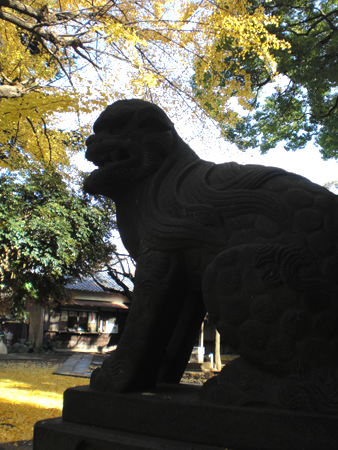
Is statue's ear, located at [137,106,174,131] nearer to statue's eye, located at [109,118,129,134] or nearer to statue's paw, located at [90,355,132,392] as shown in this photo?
statue's eye, located at [109,118,129,134]

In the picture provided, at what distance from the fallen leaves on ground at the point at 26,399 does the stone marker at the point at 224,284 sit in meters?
2.85

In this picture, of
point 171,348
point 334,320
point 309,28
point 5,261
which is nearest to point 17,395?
point 5,261

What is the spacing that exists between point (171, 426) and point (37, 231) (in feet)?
30.1

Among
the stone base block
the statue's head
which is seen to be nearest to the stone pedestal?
the stone base block

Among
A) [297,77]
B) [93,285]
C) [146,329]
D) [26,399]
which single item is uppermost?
[297,77]

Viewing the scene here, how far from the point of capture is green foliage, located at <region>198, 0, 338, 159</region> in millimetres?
9992

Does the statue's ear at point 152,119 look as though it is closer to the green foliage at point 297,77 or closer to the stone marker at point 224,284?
the stone marker at point 224,284

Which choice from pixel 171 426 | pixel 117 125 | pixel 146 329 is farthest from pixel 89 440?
pixel 117 125

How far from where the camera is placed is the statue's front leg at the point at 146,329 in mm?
2033

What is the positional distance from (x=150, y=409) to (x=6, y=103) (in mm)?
3404

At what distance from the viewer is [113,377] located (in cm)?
205

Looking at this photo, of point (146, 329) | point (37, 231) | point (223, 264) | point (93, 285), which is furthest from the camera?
point (93, 285)

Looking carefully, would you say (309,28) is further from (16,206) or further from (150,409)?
(150,409)

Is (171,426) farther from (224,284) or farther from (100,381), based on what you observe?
(224,284)
